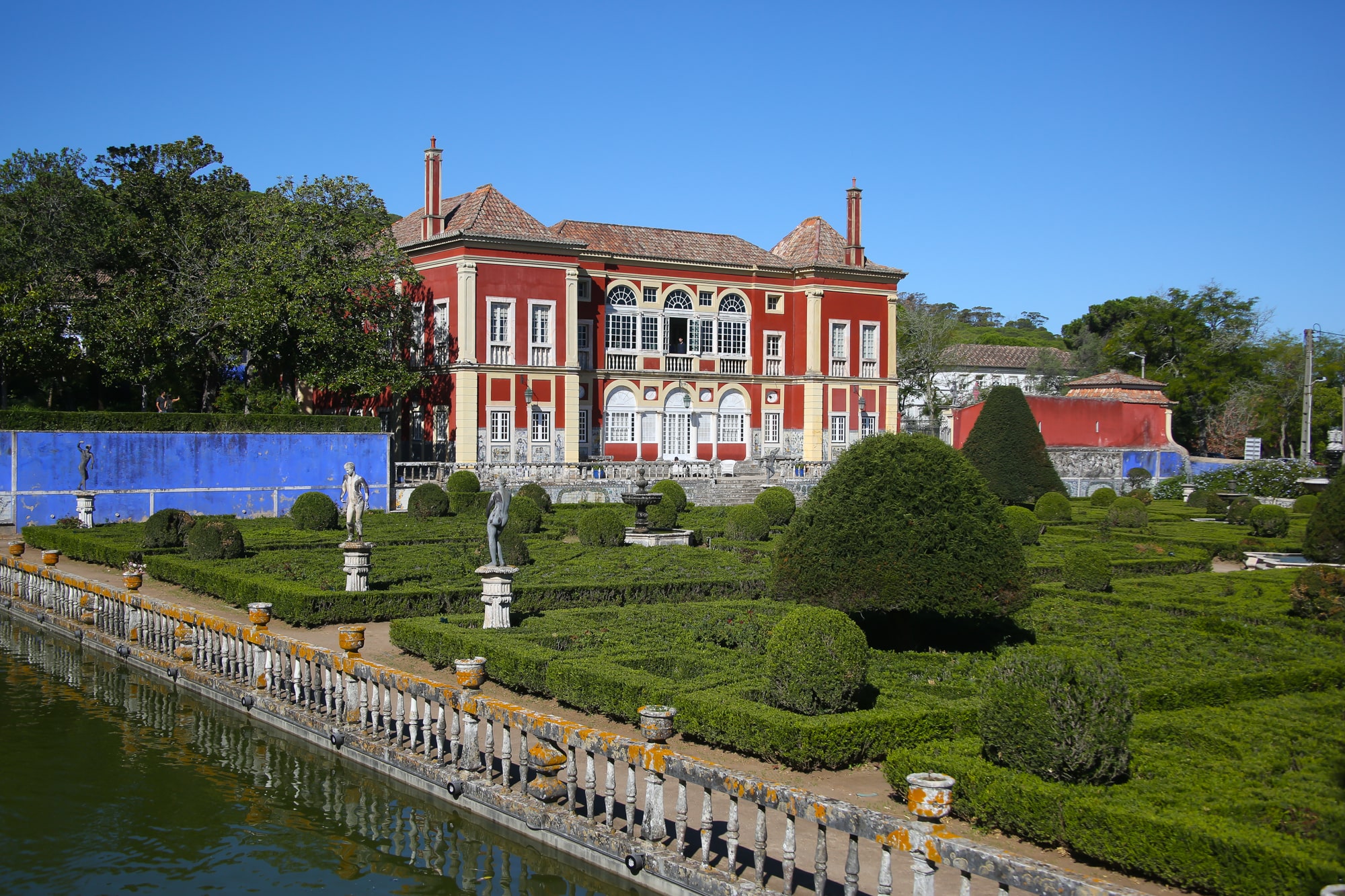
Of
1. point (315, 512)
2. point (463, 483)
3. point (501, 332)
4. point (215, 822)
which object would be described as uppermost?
point (501, 332)

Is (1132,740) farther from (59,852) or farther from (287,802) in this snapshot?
(59,852)

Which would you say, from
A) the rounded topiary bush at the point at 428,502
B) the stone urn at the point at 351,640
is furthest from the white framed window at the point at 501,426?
the stone urn at the point at 351,640

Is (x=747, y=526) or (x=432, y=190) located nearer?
(x=747, y=526)

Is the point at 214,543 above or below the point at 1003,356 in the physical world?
below

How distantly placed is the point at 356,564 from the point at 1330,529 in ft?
54.7

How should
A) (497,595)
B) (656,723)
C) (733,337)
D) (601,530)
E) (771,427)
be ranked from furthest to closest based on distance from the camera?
(771,427) → (733,337) → (601,530) → (497,595) → (656,723)

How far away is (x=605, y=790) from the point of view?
9.32 meters

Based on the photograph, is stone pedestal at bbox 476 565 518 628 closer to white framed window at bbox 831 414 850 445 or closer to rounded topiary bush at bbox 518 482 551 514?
rounded topiary bush at bbox 518 482 551 514

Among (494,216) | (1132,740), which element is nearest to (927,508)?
(1132,740)

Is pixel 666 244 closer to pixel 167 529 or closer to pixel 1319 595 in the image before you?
pixel 167 529

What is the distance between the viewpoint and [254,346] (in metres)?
33.8

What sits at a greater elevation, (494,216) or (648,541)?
(494,216)

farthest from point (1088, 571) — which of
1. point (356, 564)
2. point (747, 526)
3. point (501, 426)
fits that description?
point (501, 426)

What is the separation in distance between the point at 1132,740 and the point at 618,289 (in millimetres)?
35541
